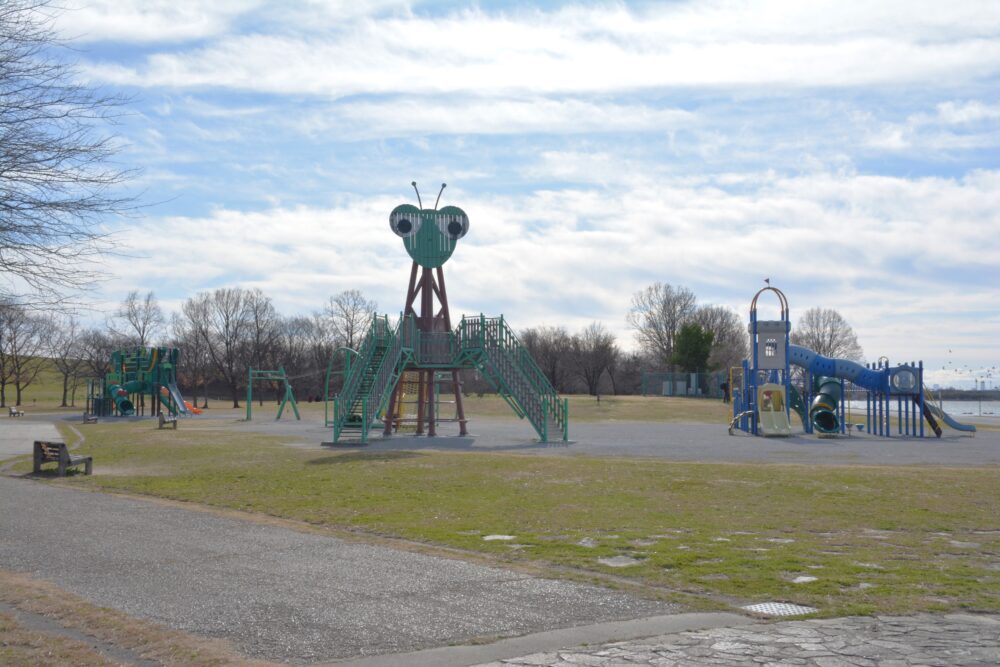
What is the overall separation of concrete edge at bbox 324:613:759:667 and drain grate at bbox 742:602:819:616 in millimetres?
290

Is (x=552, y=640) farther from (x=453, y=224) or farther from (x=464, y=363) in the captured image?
(x=453, y=224)

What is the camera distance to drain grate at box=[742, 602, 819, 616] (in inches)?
306

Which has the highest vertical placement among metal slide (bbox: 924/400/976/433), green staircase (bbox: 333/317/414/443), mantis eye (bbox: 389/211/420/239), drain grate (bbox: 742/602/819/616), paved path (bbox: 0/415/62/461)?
mantis eye (bbox: 389/211/420/239)

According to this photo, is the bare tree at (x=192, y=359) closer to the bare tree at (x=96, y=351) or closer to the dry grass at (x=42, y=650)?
the bare tree at (x=96, y=351)

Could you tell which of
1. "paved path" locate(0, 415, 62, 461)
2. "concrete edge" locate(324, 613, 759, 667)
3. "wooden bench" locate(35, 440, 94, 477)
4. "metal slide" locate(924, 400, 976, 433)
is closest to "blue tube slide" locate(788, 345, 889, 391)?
"metal slide" locate(924, 400, 976, 433)

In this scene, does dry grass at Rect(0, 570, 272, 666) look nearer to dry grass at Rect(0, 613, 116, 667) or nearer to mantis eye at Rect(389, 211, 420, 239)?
dry grass at Rect(0, 613, 116, 667)

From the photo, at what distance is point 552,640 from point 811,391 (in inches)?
1473

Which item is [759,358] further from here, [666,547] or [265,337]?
[265,337]

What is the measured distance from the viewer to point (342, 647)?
6.83 meters

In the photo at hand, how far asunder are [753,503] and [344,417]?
1792 cm

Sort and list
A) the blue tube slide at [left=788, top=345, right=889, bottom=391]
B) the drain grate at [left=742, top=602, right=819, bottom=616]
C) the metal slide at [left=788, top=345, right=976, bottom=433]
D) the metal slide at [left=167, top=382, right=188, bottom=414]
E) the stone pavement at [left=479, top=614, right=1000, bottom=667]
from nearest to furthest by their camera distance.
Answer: the stone pavement at [left=479, top=614, right=1000, bottom=667] < the drain grate at [left=742, top=602, right=819, bottom=616] < the metal slide at [left=788, top=345, right=976, bottom=433] < the blue tube slide at [left=788, top=345, right=889, bottom=391] < the metal slide at [left=167, top=382, right=188, bottom=414]

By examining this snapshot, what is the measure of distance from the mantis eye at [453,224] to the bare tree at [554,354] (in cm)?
7061

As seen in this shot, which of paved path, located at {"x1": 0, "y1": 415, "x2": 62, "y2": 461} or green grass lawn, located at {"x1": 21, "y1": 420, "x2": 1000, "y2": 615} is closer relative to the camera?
green grass lawn, located at {"x1": 21, "y1": 420, "x2": 1000, "y2": 615}

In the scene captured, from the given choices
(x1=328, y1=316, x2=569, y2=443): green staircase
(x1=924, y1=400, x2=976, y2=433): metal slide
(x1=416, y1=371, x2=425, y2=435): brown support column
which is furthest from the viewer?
(x1=924, y1=400, x2=976, y2=433): metal slide
